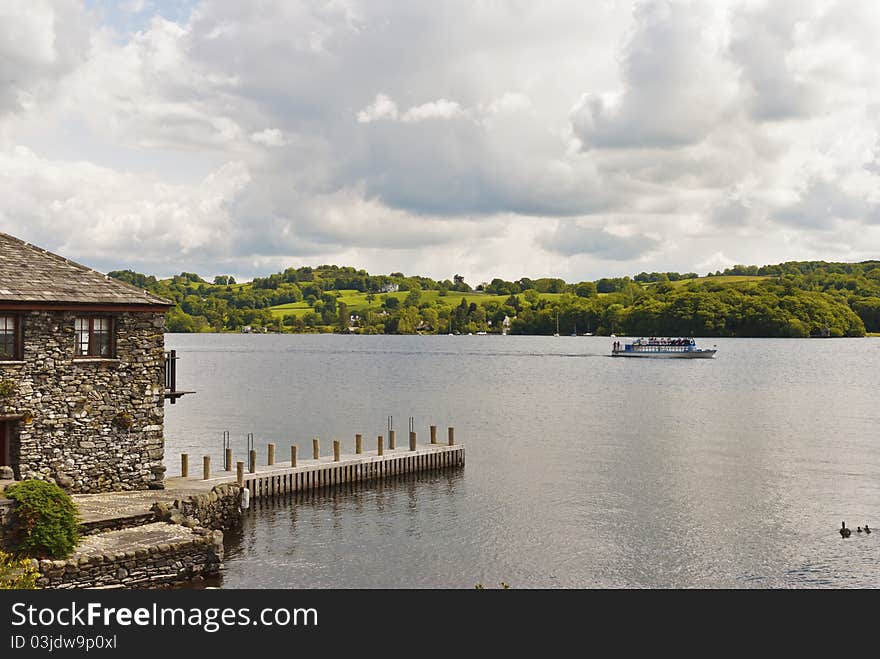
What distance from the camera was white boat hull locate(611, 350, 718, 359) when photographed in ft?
513

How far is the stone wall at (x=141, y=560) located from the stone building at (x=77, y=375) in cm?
409

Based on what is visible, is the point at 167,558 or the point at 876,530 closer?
the point at 167,558

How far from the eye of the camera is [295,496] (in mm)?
36625

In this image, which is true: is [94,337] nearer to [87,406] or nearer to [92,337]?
[92,337]

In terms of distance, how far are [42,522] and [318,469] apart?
16901mm

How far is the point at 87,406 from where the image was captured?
90.1 feet

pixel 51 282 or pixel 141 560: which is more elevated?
pixel 51 282

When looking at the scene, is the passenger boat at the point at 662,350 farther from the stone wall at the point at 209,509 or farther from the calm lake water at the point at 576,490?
the stone wall at the point at 209,509

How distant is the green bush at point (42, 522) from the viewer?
2169cm

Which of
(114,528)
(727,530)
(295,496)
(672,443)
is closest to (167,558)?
(114,528)

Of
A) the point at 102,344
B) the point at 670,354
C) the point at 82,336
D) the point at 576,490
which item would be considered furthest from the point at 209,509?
the point at 670,354

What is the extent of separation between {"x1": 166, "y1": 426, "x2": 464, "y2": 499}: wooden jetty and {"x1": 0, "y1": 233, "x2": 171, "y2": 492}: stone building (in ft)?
11.0
